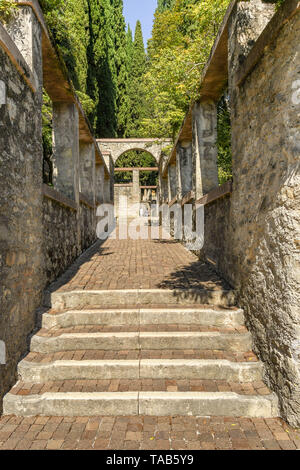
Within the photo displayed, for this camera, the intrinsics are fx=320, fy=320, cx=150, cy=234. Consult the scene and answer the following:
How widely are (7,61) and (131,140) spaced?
19646 millimetres

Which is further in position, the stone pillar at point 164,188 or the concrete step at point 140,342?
the stone pillar at point 164,188

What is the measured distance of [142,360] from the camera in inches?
121

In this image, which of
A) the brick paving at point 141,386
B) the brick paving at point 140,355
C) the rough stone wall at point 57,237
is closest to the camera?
the brick paving at point 141,386

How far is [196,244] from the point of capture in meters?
6.68

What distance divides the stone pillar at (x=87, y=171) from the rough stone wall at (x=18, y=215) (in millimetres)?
4550

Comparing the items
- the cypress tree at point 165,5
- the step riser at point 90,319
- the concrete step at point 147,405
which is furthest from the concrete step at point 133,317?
the cypress tree at point 165,5

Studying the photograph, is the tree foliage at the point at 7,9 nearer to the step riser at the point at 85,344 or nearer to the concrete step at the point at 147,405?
the step riser at the point at 85,344

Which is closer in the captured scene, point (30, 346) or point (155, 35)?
point (30, 346)

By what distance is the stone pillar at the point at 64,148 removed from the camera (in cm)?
594

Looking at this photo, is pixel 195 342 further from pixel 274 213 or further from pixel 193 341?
pixel 274 213

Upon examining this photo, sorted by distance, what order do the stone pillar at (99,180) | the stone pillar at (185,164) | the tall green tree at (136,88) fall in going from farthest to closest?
the tall green tree at (136,88) < the stone pillar at (99,180) < the stone pillar at (185,164)

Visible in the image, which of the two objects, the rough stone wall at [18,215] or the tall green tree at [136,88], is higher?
the tall green tree at [136,88]
